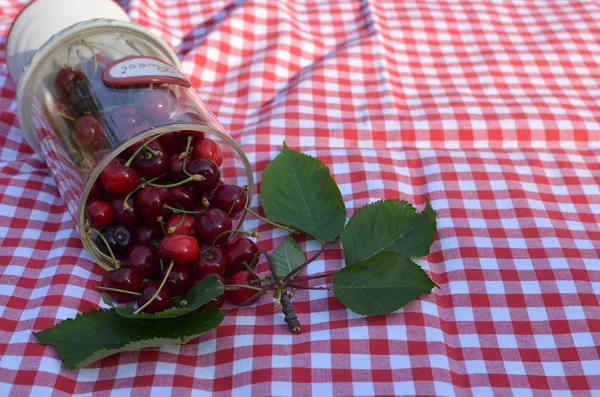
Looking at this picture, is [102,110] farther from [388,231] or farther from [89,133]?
[388,231]

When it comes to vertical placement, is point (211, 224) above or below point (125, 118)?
below

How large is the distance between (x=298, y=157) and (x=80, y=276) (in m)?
0.31

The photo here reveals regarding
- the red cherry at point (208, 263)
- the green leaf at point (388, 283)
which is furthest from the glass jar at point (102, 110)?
the green leaf at point (388, 283)

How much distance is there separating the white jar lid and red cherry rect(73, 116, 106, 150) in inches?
8.8

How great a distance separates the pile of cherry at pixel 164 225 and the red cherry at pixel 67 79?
144mm

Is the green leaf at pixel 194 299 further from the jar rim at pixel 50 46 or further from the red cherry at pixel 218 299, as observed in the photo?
the jar rim at pixel 50 46

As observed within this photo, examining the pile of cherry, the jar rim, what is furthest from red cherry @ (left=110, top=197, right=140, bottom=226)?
the jar rim

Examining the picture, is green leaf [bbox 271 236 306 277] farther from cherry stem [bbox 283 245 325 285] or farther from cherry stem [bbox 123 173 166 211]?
cherry stem [bbox 123 173 166 211]

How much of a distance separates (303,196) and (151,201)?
0.64 ft

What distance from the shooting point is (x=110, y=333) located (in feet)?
2.17

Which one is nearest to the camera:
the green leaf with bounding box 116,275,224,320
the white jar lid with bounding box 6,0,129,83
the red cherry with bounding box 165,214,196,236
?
the green leaf with bounding box 116,275,224,320

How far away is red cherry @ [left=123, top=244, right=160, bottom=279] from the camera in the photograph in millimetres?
728

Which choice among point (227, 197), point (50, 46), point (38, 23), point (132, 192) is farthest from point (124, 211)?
point (38, 23)

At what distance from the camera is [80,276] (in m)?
0.78
